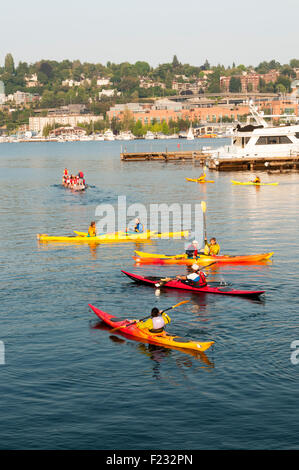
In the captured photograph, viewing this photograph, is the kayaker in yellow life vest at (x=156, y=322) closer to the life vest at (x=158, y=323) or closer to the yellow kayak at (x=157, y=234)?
the life vest at (x=158, y=323)

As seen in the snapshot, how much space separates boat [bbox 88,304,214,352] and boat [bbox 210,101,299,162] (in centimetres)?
7242

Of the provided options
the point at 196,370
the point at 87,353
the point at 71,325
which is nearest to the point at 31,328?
the point at 71,325

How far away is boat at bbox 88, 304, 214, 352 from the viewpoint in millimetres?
25344

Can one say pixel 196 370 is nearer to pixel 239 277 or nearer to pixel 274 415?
pixel 274 415

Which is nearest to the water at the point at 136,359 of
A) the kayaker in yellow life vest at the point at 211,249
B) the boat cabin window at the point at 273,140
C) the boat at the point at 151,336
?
the boat at the point at 151,336

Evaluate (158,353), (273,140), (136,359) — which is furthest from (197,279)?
(273,140)

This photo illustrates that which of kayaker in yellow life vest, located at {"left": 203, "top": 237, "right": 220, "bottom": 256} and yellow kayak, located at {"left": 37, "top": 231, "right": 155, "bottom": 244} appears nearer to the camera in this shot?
kayaker in yellow life vest, located at {"left": 203, "top": 237, "right": 220, "bottom": 256}

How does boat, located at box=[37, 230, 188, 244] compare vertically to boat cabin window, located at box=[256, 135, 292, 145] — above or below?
below

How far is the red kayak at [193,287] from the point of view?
32.3 m

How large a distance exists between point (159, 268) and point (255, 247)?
8128mm

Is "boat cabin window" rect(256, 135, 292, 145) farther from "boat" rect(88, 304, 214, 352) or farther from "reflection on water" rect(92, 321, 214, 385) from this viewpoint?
"reflection on water" rect(92, 321, 214, 385)

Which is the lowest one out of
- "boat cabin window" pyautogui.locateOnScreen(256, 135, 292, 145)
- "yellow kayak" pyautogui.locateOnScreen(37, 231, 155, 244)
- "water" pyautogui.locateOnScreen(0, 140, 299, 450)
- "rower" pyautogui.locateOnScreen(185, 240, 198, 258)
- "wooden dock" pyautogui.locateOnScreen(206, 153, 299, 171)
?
"water" pyautogui.locateOnScreen(0, 140, 299, 450)

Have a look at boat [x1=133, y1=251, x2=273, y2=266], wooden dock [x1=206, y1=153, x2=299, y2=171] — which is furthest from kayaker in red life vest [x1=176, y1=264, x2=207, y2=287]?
wooden dock [x1=206, y1=153, x2=299, y2=171]

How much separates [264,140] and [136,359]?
77.9m
